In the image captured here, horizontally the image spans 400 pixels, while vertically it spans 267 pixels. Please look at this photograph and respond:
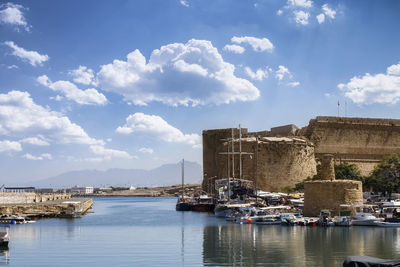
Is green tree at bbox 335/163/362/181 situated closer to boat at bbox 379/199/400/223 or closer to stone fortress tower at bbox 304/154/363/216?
boat at bbox 379/199/400/223

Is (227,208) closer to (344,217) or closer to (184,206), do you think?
(344,217)

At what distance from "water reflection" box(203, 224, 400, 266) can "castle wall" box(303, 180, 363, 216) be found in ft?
11.8

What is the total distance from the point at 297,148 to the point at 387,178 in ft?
40.5

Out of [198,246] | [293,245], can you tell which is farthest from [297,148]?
[198,246]

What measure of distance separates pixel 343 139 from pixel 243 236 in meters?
40.6

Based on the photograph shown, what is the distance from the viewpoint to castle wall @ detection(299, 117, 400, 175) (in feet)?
203

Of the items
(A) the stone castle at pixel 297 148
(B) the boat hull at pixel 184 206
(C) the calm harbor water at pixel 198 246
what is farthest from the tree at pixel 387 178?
(B) the boat hull at pixel 184 206

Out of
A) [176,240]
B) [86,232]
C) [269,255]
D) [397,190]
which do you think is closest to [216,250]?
[269,255]

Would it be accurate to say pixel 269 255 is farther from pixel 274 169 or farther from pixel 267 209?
pixel 274 169

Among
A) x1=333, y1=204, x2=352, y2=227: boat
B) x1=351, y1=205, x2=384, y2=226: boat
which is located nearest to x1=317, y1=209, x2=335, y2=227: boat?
x1=333, y1=204, x2=352, y2=227: boat

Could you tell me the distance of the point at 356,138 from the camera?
209 ft

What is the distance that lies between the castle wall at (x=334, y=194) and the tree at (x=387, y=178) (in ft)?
45.4

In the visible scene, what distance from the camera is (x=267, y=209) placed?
120 feet

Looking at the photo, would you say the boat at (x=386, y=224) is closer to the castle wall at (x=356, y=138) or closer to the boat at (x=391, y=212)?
the boat at (x=391, y=212)
